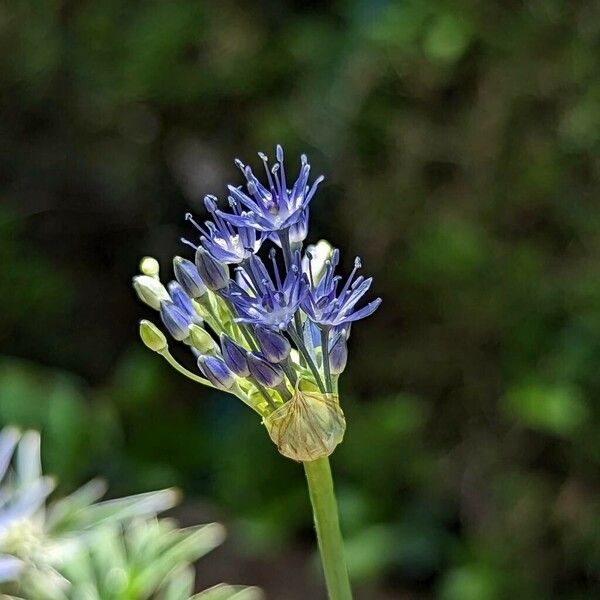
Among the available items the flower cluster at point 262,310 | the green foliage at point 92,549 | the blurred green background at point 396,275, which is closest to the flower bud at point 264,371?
the flower cluster at point 262,310

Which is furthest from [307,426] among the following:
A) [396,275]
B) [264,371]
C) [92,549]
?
[396,275]

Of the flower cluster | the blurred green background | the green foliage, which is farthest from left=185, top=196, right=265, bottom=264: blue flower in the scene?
the blurred green background

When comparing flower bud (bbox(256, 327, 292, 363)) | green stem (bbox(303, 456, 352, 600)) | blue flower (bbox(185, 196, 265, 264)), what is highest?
blue flower (bbox(185, 196, 265, 264))

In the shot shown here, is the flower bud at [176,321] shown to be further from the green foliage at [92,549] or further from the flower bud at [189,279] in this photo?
the green foliage at [92,549]

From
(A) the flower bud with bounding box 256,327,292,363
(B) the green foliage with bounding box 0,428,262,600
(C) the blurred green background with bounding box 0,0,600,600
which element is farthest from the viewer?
(C) the blurred green background with bounding box 0,0,600,600

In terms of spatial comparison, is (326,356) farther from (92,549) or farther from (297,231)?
(92,549)

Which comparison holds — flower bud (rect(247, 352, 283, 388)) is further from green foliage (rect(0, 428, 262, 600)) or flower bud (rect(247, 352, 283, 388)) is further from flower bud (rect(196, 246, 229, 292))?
green foliage (rect(0, 428, 262, 600))
